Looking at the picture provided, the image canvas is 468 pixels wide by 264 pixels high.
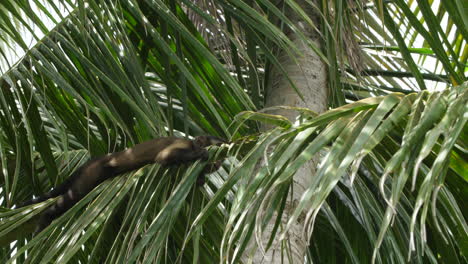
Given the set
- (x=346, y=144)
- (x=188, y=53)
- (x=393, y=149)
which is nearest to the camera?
(x=346, y=144)

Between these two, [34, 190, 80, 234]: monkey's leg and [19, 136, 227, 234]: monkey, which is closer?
[34, 190, 80, 234]: monkey's leg

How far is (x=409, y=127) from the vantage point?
1.78 metres

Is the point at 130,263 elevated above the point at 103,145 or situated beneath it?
elevated above

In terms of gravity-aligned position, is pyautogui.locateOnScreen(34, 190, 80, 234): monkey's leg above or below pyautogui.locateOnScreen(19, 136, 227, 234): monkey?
above

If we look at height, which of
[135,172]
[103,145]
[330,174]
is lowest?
[103,145]

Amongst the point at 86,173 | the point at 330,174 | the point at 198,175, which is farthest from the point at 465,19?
the point at 86,173

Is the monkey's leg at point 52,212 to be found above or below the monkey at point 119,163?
above

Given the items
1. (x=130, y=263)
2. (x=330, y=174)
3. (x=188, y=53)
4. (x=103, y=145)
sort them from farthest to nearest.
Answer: (x=103, y=145) < (x=188, y=53) < (x=130, y=263) < (x=330, y=174)

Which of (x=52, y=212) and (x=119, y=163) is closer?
(x=52, y=212)

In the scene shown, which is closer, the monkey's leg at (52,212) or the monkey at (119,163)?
the monkey's leg at (52,212)

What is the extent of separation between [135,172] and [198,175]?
22 centimetres

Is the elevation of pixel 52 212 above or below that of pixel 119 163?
above

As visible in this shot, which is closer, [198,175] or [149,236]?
Result: [149,236]

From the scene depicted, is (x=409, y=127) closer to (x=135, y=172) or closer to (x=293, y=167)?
(x=293, y=167)
